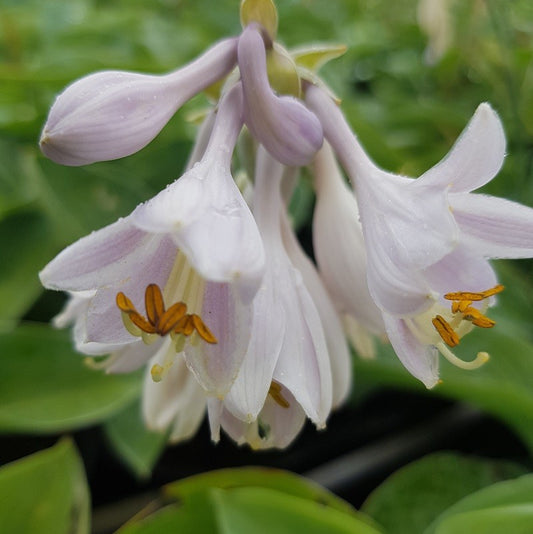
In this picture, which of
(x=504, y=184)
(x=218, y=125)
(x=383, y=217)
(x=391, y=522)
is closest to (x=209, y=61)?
(x=218, y=125)

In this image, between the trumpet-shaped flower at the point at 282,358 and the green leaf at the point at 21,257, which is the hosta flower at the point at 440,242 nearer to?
the trumpet-shaped flower at the point at 282,358

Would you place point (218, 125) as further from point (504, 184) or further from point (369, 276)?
point (504, 184)

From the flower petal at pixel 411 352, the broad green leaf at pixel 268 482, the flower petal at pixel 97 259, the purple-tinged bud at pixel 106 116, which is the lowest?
the broad green leaf at pixel 268 482

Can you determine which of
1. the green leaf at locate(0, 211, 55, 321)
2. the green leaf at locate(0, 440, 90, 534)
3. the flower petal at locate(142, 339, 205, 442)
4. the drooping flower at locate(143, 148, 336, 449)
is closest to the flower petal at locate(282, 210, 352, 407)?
the drooping flower at locate(143, 148, 336, 449)

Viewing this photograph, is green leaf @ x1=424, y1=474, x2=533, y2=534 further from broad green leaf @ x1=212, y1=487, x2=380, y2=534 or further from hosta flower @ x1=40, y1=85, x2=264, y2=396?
hosta flower @ x1=40, y1=85, x2=264, y2=396

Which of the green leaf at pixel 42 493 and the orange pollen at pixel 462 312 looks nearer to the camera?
the orange pollen at pixel 462 312

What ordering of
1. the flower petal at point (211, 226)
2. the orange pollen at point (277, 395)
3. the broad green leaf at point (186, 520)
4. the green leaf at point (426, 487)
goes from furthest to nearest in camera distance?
the green leaf at point (426, 487), the broad green leaf at point (186, 520), the orange pollen at point (277, 395), the flower petal at point (211, 226)

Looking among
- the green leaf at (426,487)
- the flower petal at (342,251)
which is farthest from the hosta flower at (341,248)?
the green leaf at (426,487)
